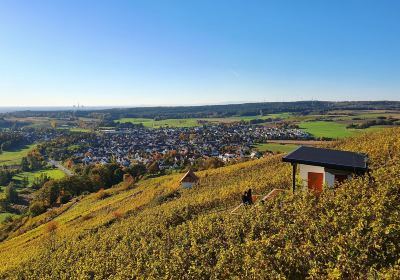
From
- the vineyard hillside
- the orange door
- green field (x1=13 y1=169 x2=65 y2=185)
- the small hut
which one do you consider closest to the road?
green field (x1=13 y1=169 x2=65 y2=185)

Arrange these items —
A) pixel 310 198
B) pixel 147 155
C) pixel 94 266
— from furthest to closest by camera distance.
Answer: pixel 147 155
pixel 94 266
pixel 310 198

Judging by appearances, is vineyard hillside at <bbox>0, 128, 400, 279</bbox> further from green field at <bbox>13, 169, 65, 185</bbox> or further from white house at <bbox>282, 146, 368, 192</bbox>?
green field at <bbox>13, 169, 65, 185</bbox>

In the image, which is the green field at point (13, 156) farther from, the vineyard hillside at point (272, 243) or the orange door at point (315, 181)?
the orange door at point (315, 181)

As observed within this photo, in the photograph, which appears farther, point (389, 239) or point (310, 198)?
point (310, 198)

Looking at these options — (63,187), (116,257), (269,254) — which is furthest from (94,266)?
(63,187)

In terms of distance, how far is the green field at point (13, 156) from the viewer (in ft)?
508

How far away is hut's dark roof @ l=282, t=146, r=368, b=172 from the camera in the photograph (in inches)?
895

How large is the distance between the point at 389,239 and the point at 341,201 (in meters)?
4.61

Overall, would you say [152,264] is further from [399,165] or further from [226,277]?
[399,165]

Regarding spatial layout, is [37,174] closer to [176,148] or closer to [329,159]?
[176,148]

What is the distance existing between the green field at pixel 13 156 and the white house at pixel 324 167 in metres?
148

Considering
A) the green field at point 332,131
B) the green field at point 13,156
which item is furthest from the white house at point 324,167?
the green field at point 13,156

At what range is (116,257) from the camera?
24.0 metres

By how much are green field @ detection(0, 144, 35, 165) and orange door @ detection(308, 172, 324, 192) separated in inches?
5851
